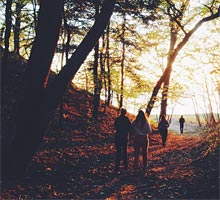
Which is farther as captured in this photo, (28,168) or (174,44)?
(174,44)

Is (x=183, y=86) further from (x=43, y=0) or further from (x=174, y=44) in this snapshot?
(x=43, y=0)

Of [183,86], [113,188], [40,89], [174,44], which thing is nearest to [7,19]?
[40,89]

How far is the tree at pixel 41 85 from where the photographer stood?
319 inches

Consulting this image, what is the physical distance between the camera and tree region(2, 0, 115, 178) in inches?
319

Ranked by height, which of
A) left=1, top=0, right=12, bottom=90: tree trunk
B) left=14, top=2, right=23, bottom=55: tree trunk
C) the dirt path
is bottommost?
the dirt path

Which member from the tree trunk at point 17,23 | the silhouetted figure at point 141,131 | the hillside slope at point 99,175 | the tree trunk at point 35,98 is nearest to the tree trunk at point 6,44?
the hillside slope at point 99,175

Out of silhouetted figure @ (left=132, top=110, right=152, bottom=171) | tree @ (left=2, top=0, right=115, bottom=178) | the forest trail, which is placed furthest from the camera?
silhouetted figure @ (left=132, top=110, right=152, bottom=171)

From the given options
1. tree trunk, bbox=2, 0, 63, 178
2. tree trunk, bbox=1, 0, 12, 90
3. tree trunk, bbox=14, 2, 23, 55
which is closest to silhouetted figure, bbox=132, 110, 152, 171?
tree trunk, bbox=2, 0, 63, 178

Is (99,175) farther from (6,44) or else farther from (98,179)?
(6,44)

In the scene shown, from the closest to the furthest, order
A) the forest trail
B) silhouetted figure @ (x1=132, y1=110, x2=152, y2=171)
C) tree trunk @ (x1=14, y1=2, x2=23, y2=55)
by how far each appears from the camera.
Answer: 1. the forest trail
2. silhouetted figure @ (x1=132, y1=110, x2=152, y2=171)
3. tree trunk @ (x1=14, y1=2, x2=23, y2=55)

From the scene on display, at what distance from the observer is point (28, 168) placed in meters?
9.26

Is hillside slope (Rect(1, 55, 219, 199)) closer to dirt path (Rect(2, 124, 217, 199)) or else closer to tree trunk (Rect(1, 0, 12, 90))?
dirt path (Rect(2, 124, 217, 199))

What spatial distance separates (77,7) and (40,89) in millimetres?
9991

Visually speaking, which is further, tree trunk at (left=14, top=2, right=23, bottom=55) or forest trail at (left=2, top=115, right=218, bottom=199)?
tree trunk at (left=14, top=2, right=23, bottom=55)
